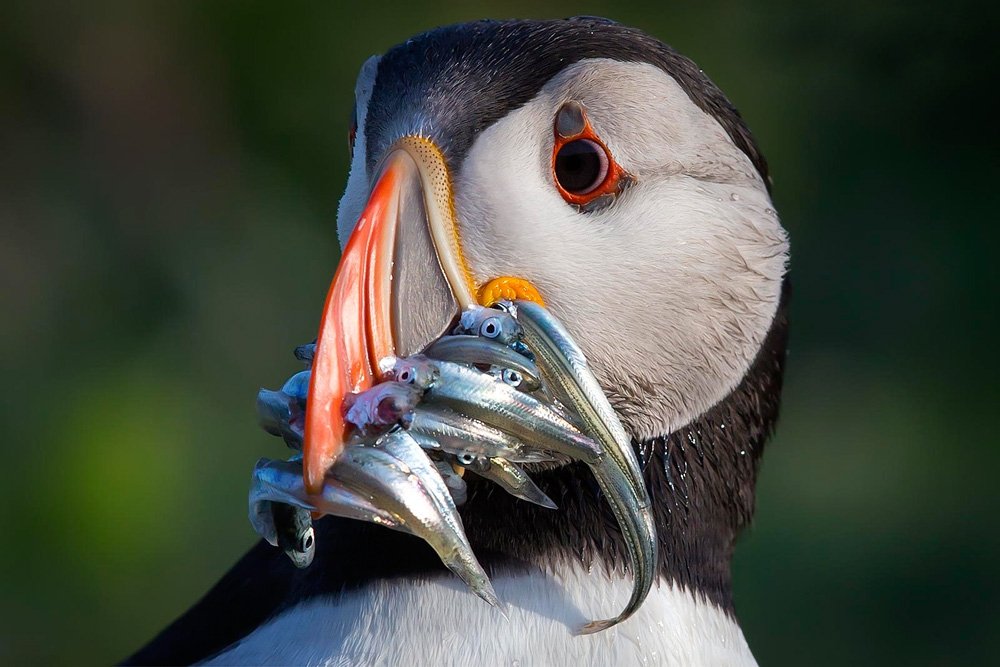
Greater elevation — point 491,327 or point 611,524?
point 491,327

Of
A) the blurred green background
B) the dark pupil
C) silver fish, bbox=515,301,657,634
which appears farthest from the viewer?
the blurred green background

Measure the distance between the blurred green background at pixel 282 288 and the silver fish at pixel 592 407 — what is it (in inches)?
101

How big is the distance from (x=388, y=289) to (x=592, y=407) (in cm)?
23

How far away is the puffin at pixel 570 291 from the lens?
133 centimetres

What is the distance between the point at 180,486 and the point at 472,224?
2.74 metres

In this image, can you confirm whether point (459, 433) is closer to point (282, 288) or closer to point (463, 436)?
point (463, 436)

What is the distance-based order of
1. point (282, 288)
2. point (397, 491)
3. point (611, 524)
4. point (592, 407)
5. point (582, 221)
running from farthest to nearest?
1. point (282, 288)
2. point (611, 524)
3. point (582, 221)
4. point (592, 407)
5. point (397, 491)

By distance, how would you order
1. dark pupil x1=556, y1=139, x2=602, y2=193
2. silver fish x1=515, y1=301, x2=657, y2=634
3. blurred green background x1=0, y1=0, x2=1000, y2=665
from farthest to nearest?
blurred green background x1=0, y1=0, x2=1000, y2=665 → dark pupil x1=556, y1=139, x2=602, y2=193 → silver fish x1=515, y1=301, x2=657, y2=634

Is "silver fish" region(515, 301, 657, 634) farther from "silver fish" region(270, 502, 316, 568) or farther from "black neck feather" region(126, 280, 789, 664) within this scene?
"silver fish" region(270, 502, 316, 568)

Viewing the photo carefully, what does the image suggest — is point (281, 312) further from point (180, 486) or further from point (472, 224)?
point (472, 224)

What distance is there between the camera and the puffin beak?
118cm

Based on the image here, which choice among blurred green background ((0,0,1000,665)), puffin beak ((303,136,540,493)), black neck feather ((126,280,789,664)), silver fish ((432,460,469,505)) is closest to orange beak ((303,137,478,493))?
puffin beak ((303,136,540,493))

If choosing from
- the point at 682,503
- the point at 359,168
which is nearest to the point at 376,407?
the point at 359,168

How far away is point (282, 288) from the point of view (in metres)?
4.13
